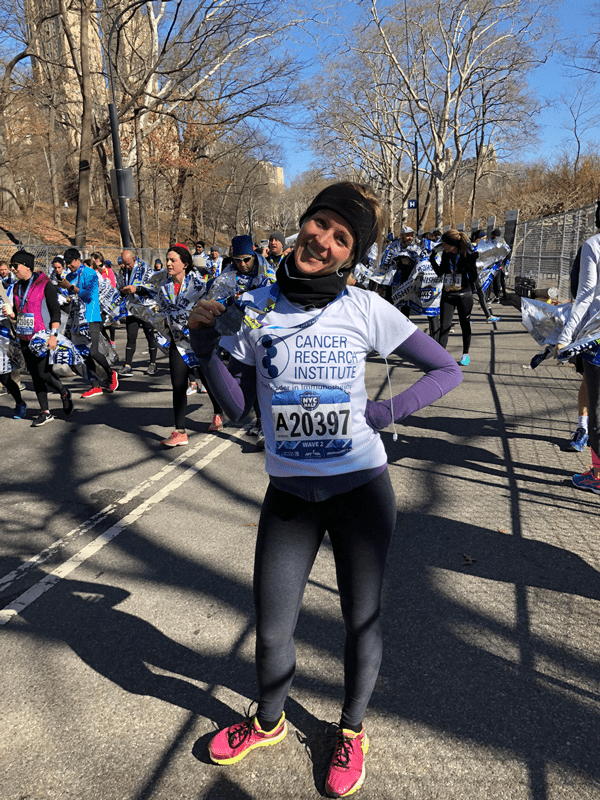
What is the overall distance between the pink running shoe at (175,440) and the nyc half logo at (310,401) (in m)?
4.72

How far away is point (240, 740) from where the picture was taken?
2.36 m

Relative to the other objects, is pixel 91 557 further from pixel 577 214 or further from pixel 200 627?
pixel 577 214

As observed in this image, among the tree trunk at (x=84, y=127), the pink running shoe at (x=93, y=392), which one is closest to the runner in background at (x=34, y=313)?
the pink running shoe at (x=93, y=392)

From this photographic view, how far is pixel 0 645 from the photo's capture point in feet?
10.4

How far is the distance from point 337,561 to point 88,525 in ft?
9.92

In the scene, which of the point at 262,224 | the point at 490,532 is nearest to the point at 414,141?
the point at 490,532

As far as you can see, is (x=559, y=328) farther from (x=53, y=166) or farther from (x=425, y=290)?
(x=53, y=166)

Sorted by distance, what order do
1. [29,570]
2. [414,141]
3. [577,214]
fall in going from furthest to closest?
[414,141]
[577,214]
[29,570]

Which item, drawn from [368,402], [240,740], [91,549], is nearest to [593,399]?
[368,402]

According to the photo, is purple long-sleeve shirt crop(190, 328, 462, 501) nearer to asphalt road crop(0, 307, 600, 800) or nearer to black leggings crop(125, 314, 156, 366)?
asphalt road crop(0, 307, 600, 800)

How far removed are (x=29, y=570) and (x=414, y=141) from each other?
1707 inches

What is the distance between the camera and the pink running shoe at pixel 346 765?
86.4 inches

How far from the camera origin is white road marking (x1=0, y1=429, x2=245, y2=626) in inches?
139

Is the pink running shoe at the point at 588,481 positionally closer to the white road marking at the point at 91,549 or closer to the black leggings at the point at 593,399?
the black leggings at the point at 593,399
